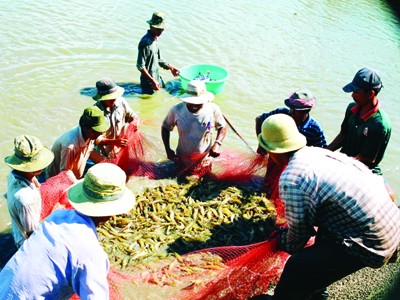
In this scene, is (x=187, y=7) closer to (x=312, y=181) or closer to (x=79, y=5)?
(x=79, y=5)

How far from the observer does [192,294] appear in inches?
164

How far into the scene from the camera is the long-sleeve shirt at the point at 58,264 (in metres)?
2.66

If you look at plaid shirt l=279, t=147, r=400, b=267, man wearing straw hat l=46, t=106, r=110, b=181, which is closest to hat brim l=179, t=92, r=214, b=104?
man wearing straw hat l=46, t=106, r=110, b=181

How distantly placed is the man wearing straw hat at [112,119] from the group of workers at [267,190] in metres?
0.01

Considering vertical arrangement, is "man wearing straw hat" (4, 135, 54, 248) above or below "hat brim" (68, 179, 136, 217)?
below

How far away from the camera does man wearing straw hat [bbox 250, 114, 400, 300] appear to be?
3.42 m

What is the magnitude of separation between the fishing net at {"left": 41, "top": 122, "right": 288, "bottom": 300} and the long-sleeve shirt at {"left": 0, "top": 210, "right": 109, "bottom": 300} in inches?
53.6

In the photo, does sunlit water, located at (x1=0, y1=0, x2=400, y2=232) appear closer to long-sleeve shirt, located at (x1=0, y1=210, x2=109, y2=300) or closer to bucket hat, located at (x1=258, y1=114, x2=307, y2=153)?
long-sleeve shirt, located at (x1=0, y1=210, x2=109, y2=300)

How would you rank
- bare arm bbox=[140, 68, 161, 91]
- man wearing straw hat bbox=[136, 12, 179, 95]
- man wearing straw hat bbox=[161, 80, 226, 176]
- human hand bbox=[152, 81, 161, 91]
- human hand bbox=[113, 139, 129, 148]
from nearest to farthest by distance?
human hand bbox=[113, 139, 129, 148], man wearing straw hat bbox=[161, 80, 226, 176], man wearing straw hat bbox=[136, 12, 179, 95], bare arm bbox=[140, 68, 161, 91], human hand bbox=[152, 81, 161, 91]

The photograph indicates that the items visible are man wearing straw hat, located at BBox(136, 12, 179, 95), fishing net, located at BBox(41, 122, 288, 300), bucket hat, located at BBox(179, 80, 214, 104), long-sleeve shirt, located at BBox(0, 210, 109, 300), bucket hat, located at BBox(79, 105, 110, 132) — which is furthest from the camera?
man wearing straw hat, located at BBox(136, 12, 179, 95)

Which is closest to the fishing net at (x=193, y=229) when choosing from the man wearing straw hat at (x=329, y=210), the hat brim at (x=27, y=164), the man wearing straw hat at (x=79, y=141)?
the man wearing straw hat at (x=79, y=141)

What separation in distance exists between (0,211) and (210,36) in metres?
8.33

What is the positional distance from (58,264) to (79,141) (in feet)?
7.21

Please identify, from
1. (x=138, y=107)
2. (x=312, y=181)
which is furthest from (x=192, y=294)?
(x=138, y=107)
